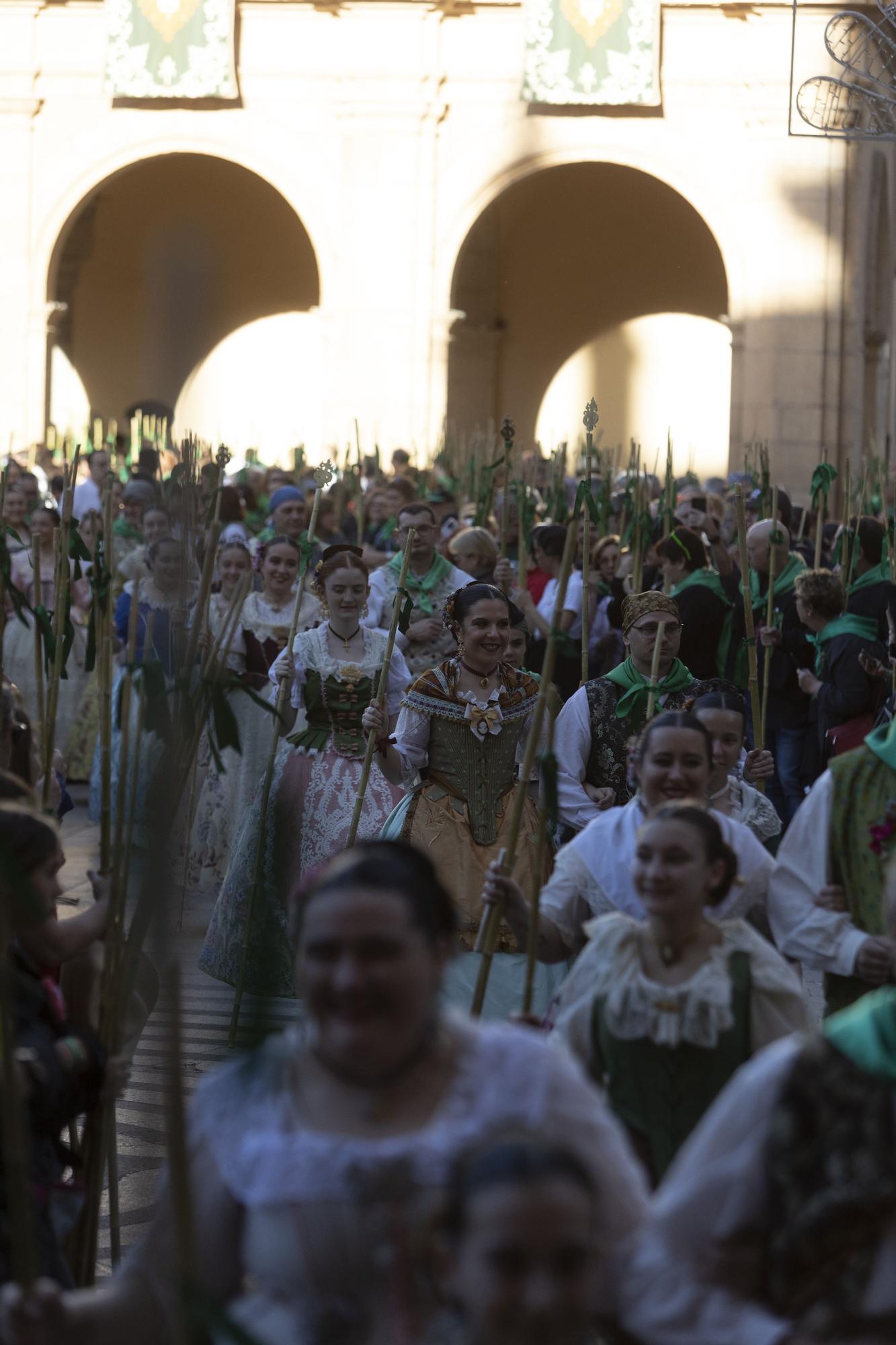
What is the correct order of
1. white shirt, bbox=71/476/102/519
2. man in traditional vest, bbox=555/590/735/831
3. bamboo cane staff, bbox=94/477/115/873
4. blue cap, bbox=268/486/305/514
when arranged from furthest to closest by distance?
1. white shirt, bbox=71/476/102/519
2. blue cap, bbox=268/486/305/514
3. man in traditional vest, bbox=555/590/735/831
4. bamboo cane staff, bbox=94/477/115/873

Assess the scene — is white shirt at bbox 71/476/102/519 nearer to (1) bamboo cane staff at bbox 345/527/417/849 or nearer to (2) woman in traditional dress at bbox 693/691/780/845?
(1) bamboo cane staff at bbox 345/527/417/849

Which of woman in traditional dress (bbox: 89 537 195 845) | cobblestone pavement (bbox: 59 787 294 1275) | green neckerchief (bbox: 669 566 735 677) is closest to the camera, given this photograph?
woman in traditional dress (bbox: 89 537 195 845)

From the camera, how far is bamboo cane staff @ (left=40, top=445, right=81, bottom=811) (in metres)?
4.28

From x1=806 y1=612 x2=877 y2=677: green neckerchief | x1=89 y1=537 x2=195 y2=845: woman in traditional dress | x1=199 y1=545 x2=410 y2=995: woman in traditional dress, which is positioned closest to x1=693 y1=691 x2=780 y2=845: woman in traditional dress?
x1=89 y1=537 x2=195 y2=845: woman in traditional dress

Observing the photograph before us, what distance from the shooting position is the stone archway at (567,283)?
2856 centimetres

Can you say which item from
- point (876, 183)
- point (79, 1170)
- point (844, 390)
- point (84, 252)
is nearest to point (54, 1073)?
point (79, 1170)

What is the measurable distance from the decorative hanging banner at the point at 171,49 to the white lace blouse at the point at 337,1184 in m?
21.7

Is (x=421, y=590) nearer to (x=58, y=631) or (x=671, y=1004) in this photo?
(x=58, y=631)

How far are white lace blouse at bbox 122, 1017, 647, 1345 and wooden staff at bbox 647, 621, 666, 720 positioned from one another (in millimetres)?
2961

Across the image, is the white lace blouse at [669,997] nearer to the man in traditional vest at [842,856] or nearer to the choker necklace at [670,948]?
the choker necklace at [670,948]

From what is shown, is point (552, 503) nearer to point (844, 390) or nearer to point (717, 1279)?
point (717, 1279)

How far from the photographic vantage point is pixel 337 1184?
233cm

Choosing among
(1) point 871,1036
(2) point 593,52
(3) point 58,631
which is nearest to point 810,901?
(1) point 871,1036

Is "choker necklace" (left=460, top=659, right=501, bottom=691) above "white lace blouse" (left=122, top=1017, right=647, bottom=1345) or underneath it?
above
